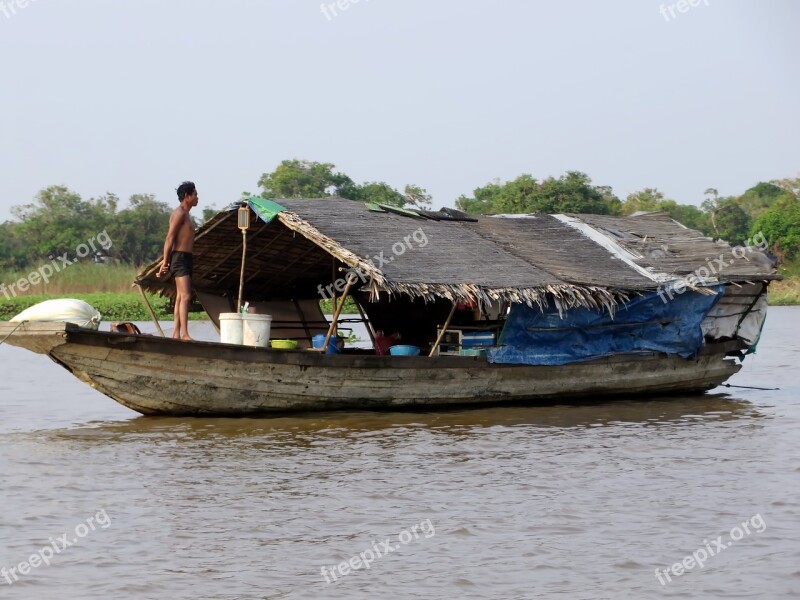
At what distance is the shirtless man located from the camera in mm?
9414

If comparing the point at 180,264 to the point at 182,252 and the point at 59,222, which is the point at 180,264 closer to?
the point at 182,252

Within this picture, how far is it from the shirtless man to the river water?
3.11 feet

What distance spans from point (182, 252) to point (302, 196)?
33027mm

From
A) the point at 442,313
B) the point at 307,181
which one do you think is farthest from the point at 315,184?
the point at 442,313

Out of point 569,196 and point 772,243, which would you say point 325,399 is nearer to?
point 569,196

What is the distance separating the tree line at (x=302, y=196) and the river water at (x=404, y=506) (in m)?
25.3

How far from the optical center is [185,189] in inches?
368

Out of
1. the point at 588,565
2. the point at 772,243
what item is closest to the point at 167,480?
the point at 588,565

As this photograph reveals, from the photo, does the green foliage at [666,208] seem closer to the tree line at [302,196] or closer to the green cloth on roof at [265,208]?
the tree line at [302,196]

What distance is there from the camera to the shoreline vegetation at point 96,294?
2698cm

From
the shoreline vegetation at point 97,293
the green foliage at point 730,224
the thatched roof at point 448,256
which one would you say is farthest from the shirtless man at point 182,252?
the green foliage at point 730,224

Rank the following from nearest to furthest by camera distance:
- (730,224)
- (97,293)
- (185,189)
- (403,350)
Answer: (185,189) < (403,350) < (97,293) < (730,224)

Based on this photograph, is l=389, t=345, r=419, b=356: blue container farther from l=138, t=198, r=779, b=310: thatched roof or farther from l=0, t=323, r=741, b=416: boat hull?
l=138, t=198, r=779, b=310: thatched roof

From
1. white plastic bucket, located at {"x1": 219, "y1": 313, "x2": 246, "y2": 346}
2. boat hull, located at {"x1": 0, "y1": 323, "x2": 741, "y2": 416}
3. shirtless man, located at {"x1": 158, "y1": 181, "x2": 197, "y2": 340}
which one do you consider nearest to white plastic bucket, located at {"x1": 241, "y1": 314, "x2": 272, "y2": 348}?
white plastic bucket, located at {"x1": 219, "y1": 313, "x2": 246, "y2": 346}
